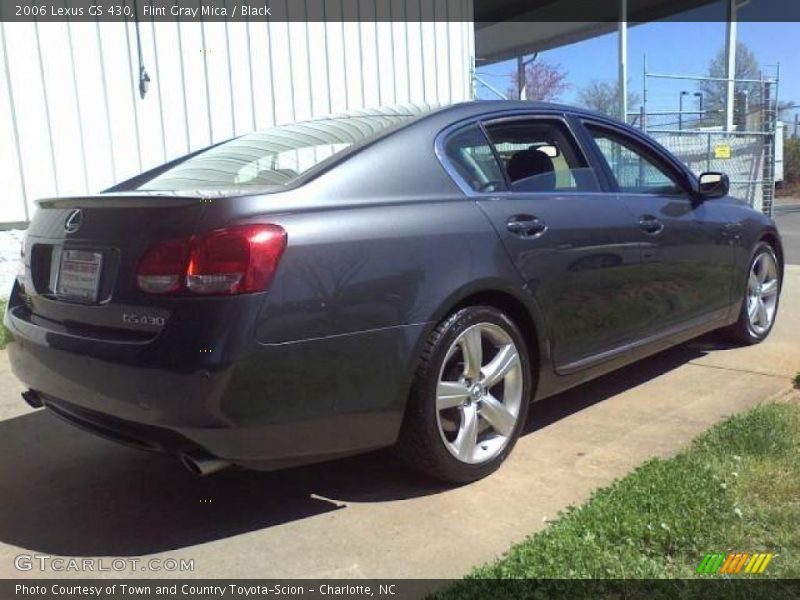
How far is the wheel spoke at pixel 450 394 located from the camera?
3043 mm

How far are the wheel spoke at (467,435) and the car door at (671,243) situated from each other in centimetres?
132

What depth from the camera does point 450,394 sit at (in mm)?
3092

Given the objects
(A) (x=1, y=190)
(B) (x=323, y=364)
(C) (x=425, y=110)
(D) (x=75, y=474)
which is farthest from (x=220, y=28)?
(B) (x=323, y=364)

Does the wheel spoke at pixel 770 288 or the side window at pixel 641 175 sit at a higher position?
the side window at pixel 641 175

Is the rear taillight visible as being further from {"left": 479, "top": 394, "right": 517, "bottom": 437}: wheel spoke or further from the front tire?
{"left": 479, "top": 394, "right": 517, "bottom": 437}: wheel spoke

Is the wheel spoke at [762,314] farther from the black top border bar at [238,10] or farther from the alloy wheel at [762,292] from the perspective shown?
the black top border bar at [238,10]

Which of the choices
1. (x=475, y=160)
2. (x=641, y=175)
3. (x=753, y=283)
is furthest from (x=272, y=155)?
(x=753, y=283)

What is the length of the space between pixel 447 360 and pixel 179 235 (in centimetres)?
116

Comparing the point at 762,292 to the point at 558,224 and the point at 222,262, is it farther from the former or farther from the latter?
the point at 222,262

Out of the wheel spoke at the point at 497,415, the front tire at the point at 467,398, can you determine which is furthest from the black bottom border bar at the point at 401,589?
the wheel spoke at the point at 497,415

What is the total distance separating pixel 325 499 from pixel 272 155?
1537mm

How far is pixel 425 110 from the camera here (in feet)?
11.5

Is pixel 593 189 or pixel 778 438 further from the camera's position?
pixel 593 189

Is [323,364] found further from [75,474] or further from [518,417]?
[75,474]
